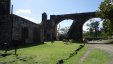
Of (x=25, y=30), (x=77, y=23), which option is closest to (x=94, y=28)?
(x=77, y=23)

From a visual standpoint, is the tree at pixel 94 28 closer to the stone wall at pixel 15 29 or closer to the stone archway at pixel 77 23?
the stone archway at pixel 77 23

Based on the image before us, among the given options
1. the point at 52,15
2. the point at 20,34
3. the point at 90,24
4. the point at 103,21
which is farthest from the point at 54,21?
the point at 90,24

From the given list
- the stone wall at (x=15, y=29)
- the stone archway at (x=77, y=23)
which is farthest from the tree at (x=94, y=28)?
the stone wall at (x=15, y=29)

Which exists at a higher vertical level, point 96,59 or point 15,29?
point 15,29

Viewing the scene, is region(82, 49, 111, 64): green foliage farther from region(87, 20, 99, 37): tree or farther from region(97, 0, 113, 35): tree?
region(87, 20, 99, 37): tree

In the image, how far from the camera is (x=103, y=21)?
42156 mm

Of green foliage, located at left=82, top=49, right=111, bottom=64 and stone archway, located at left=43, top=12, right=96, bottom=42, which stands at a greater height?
stone archway, located at left=43, top=12, right=96, bottom=42

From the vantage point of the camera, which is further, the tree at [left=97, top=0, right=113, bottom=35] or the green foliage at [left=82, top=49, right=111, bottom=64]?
the tree at [left=97, top=0, right=113, bottom=35]

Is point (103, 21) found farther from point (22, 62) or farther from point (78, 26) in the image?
point (22, 62)

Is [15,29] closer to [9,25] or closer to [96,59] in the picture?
[9,25]

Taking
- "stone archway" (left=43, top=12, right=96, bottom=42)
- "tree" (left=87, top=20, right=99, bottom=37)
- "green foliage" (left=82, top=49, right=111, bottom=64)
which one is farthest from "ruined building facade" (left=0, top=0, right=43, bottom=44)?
"tree" (left=87, top=20, right=99, bottom=37)

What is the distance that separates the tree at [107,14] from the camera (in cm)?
3978

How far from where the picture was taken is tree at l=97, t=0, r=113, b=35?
39.8 metres

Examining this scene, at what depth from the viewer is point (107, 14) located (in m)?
40.1
